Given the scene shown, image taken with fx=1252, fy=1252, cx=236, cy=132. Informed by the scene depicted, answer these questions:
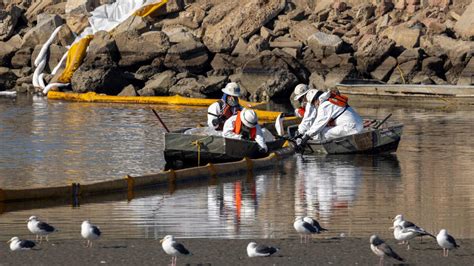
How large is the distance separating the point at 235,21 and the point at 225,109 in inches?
1118

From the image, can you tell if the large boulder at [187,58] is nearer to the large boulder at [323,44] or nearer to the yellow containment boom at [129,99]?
the yellow containment boom at [129,99]

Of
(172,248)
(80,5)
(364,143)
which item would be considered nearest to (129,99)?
(80,5)

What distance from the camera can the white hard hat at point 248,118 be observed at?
28422mm

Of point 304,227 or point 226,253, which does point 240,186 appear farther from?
point 226,253

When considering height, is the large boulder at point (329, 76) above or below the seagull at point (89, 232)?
below

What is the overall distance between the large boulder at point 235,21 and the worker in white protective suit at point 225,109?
26640mm

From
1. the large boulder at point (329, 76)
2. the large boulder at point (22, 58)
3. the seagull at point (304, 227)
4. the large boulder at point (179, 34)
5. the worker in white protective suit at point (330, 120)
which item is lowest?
the large boulder at point (22, 58)

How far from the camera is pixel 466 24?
57.0 meters

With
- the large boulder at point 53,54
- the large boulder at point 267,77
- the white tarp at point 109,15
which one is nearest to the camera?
the large boulder at point 267,77

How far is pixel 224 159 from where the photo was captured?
28703 mm

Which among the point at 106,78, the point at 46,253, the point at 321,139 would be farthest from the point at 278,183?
the point at 106,78

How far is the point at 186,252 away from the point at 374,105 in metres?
35.0

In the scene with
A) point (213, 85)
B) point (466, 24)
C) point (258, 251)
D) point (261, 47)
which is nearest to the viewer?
point (258, 251)

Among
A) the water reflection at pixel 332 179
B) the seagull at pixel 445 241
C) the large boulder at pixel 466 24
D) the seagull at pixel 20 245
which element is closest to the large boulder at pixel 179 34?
the large boulder at pixel 466 24
